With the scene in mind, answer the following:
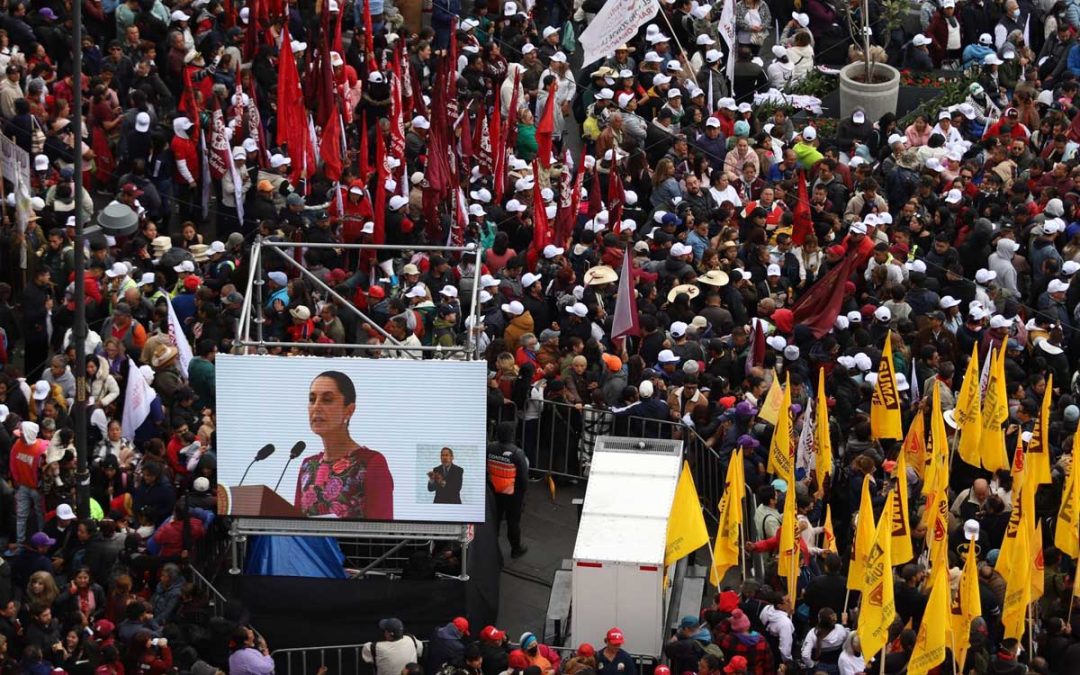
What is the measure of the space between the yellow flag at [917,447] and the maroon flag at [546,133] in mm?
8469

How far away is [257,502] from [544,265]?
714 cm

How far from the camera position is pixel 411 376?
26156mm

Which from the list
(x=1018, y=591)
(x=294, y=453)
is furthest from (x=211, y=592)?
(x=1018, y=591)

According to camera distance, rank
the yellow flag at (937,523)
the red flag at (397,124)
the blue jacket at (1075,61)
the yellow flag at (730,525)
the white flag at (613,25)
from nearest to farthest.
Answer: the yellow flag at (937,523) → the yellow flag at (730,525) → the red flag at (397,124) → the white flag at (613,25) → the blue jacket at (1075,61)

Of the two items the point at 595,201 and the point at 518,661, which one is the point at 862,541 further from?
the point at 595,201

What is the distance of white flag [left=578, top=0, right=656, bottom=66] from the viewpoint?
36.0 metres

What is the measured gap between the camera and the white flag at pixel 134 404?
28.5m

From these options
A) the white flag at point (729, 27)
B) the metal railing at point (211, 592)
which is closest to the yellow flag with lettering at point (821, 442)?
the metal railing at point (211, 592)

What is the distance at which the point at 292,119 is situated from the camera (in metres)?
34.3

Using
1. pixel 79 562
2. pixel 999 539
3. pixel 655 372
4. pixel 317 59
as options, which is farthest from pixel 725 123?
pixel 79 562

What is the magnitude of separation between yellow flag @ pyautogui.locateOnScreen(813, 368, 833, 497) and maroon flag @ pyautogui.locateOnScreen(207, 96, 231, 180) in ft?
31.0

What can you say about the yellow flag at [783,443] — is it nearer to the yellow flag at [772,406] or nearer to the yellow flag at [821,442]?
the yellow flag at [821,442]

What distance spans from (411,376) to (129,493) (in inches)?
136

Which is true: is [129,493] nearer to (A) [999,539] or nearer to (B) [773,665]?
(B) [773,665]
